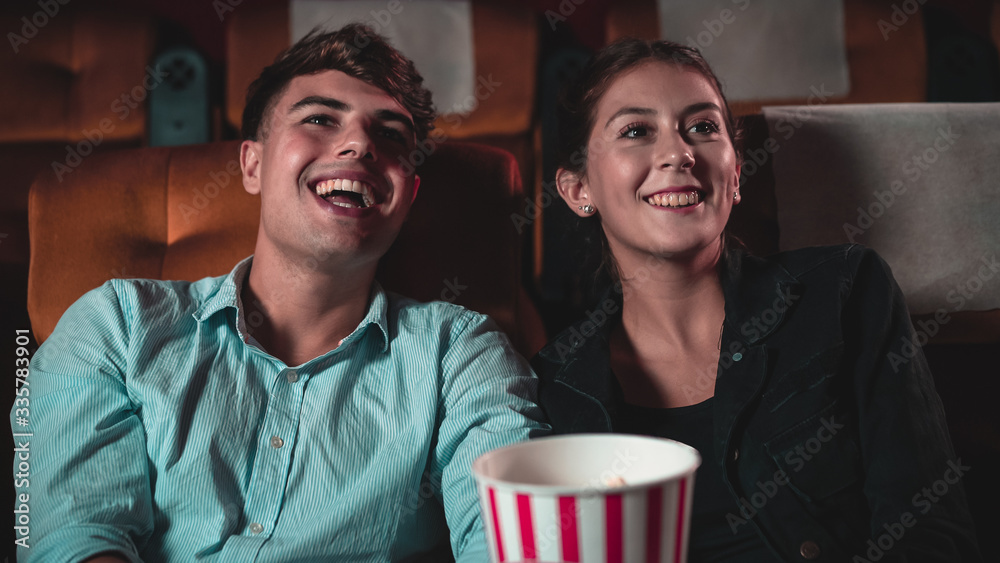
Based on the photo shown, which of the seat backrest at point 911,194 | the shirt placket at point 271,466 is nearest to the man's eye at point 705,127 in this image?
the seat backrest at point 911,194

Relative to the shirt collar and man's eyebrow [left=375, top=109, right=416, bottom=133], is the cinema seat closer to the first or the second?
man's eyebrow [left=375, top=109, right=416, bottom=133]

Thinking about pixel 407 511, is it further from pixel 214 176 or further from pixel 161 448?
pixel 214 176

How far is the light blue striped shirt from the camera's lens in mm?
871

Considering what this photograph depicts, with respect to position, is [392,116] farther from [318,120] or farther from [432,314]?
[432,314]

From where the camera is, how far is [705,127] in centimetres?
109

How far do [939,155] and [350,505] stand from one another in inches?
48.6

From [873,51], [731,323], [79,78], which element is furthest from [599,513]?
[79,78]

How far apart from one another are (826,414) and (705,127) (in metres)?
0.46

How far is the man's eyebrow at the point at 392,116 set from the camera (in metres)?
1.13

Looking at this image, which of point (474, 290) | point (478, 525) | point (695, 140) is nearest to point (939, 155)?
point (695, 140)

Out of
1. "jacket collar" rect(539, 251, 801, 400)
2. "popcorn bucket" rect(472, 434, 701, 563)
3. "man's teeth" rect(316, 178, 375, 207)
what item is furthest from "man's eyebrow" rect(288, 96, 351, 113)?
"popcorn bucket" rect(472, 434, 701, 563)

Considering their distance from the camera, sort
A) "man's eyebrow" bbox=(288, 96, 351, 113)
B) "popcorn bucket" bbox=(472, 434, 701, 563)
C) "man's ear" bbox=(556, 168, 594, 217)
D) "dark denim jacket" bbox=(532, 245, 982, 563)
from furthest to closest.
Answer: "man's ear" bbox=(556, 168, 594, 217) < "man's eyebrow" bbox=(288, 96, 351, 113) < "dark denim jacket" bbox=(532, 245, 982, 563) < "popcorn bucket" bbox=(472, 434, 701, 563)

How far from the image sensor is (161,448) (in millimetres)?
912

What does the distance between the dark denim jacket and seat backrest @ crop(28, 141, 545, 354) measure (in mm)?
281
